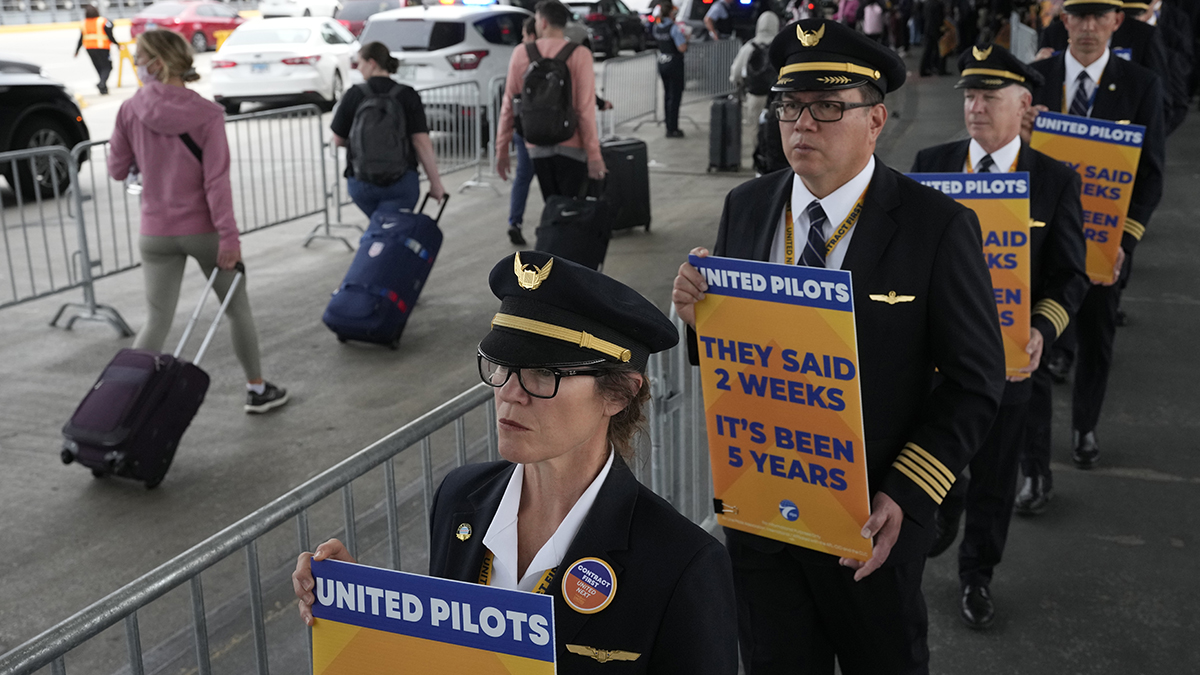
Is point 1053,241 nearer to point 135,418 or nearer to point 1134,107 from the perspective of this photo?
point 1134,107

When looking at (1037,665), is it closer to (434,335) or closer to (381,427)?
(381,427)

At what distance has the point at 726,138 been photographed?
14086 millimetres

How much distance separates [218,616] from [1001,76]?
368 centimetres

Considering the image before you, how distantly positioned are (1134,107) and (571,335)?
487cm

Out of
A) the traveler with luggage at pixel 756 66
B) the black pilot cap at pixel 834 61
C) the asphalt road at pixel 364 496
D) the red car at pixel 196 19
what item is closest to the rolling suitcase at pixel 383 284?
the asphalt road at pixel 364 496

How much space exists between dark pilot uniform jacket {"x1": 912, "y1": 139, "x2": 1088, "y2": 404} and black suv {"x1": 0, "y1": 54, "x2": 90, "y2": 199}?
10.6 m

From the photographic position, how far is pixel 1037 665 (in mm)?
4145

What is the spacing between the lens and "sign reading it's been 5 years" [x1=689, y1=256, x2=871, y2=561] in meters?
2.73

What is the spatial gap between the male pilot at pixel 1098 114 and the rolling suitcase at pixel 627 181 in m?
4.96

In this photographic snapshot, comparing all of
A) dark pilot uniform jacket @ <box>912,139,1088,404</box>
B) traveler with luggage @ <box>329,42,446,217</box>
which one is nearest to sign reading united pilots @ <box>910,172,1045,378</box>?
dark pilot uniform jacket @ <box>912,139,1088,404</box>

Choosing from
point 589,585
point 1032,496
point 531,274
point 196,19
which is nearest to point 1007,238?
point 1032,496

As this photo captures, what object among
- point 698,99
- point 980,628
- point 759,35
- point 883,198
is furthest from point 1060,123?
point 698,99

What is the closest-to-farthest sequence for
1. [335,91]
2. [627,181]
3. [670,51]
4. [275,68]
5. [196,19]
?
1. [627,181]
2. [670,51]
3. [275,68]
4. [335,91]
5. [196,19]

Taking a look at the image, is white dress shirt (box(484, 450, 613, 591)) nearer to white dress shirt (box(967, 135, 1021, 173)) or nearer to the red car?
white dress shirt (box(967, 135, 1021, 173))
